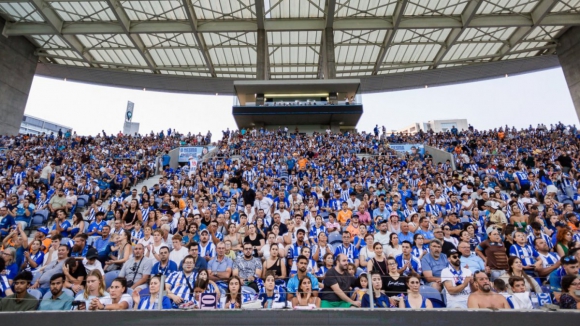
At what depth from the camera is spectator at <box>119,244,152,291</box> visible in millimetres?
4396

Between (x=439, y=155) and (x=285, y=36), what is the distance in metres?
16.5

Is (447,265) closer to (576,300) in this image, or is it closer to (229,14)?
(576,300)

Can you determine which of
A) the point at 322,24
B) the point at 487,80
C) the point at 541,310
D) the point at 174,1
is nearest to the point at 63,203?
the point at 541,310

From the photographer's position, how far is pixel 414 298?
3.70 meters

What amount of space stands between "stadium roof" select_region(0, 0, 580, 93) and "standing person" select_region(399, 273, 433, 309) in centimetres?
1940

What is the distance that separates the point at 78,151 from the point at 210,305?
17488 mm

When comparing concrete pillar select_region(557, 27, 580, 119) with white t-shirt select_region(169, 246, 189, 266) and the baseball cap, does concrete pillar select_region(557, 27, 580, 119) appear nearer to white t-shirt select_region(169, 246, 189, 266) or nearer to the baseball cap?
white t-shirt select_region(169, 246, 189, 266)

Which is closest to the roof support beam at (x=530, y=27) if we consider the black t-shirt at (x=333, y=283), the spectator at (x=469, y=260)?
the spectator at (x=469, y=260)

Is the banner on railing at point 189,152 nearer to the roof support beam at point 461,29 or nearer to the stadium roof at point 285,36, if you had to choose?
the stadium roof at point 285,36

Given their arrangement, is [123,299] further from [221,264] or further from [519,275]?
[519,275]

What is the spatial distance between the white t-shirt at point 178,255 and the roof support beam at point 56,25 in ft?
70.2

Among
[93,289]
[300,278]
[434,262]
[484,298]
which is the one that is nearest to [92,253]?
[93,289]

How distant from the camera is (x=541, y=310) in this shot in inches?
123

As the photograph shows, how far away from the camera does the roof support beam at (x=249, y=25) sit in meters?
20.5
